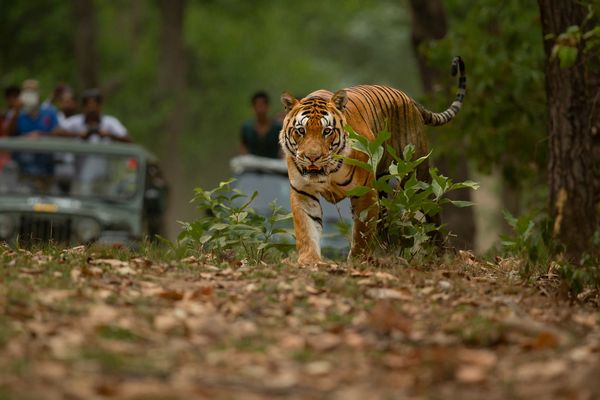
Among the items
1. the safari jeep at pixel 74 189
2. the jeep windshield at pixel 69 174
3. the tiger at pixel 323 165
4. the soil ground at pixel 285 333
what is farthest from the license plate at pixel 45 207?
the soil ground at pixel 285 333

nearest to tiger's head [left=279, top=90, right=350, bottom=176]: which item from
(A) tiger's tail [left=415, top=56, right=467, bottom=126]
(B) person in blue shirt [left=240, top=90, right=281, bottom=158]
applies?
(A) tiger's tail [left=415, top=56, right=467, bottom=126]

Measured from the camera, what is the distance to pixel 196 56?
41.3 m

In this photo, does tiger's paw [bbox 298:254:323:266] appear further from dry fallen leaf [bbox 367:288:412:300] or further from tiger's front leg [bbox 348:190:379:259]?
dry fallen leaf [bbox 367:288:412:300]

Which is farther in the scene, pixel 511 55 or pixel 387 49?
pixel 387 49

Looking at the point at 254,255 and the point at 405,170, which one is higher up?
the point at 405,170

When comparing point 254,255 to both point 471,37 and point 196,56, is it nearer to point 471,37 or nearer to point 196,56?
point 471,37

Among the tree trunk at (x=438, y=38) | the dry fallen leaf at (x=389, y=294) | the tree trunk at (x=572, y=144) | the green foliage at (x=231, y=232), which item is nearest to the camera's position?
the dry fallen leaf at (x=389, y=294)

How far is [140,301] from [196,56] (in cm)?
3489

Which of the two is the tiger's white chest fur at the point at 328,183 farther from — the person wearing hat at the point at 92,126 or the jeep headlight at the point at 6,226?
the person wearing hat at the point at 92,126

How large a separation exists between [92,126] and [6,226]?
2228mm

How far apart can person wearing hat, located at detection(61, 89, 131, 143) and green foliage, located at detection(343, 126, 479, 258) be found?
8783mm

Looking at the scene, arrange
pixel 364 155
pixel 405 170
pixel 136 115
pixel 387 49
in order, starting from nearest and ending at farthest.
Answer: pixel 405 170
pixel 364 155
pixel 136 115
pixel 387 49

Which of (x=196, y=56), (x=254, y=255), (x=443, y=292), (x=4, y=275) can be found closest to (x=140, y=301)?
(x=4, y=275)

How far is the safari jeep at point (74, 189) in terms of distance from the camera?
16.2 meters
